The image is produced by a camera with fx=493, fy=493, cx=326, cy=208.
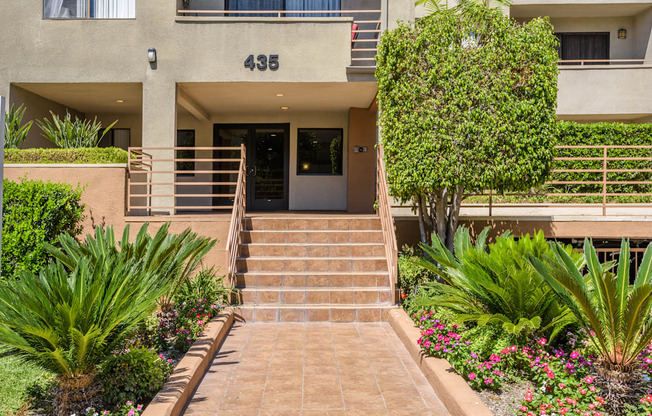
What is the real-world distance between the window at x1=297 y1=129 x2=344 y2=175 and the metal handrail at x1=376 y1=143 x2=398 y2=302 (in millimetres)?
4588

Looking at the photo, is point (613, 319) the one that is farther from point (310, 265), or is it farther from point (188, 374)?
point (310, 265)

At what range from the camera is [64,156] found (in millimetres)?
9094

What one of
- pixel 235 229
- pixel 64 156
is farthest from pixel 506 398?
pixel 64 156

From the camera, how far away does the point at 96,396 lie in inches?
153

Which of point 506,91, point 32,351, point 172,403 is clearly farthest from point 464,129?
point 32,351

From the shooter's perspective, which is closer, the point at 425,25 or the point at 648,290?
the point at 648,290

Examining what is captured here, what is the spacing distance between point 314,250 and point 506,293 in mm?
4460

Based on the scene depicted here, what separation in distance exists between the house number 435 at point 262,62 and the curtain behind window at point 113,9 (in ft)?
8.62

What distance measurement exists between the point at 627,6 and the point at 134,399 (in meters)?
16.3

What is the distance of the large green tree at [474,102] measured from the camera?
720 cm

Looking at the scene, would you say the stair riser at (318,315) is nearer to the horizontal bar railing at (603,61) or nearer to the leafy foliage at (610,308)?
the leafy foliage at (610,308)

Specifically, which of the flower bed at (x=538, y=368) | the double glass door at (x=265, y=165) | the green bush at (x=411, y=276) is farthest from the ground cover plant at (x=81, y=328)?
the double glass door at (x=265, y=165)

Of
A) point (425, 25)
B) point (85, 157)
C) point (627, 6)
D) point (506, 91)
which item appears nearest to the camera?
point (506, 91)

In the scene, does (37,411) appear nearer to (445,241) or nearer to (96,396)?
(96,396)
